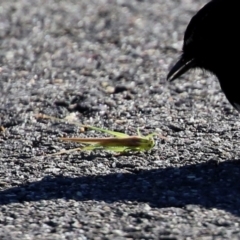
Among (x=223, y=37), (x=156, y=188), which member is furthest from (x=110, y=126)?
(x=156, y=188)

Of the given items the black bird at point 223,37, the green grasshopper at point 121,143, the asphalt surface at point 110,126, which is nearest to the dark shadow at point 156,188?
the asphalt surface at point 110,126

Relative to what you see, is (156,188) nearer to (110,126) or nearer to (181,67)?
(110,126)

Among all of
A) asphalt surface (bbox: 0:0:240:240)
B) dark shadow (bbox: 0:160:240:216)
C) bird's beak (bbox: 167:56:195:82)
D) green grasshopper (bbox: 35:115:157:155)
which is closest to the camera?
asphalt surface (bbox: 0:0:240:240)

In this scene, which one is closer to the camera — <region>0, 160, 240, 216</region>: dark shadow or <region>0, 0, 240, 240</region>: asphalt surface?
<region>0, 0, 240, 240</region>: asphalt surface

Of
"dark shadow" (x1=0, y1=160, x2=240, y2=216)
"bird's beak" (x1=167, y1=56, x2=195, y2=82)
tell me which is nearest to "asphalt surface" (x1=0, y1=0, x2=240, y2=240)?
"dark shadow" (x1=0, y1=160, x2=240, y2=216)

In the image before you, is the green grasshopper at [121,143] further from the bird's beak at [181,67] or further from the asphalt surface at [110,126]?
the bird's beak at [181,67]

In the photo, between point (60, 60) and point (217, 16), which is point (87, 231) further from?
point (60, 60)

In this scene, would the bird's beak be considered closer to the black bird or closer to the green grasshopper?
the black bird

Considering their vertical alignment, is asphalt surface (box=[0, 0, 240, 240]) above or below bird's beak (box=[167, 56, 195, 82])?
below
